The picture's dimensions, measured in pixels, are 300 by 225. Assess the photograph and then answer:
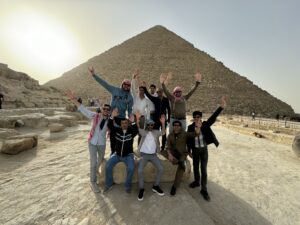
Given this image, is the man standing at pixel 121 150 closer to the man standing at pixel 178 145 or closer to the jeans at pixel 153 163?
the jeans at pixel 153 163

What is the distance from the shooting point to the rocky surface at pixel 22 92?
1494 cm

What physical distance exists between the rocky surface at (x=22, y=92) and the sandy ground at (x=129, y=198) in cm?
1115

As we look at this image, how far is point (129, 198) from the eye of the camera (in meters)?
3.19

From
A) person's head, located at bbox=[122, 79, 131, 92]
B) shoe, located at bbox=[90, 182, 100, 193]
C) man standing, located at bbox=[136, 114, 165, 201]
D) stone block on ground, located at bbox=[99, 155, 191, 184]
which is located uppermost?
person's head, located at bbox=[122, 79, 131, 92]

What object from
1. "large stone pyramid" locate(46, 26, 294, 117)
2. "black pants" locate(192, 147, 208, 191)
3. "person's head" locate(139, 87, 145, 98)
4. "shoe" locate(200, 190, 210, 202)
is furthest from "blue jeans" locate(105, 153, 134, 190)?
"large stone pyramid" locate(46, 26, 294, 117)

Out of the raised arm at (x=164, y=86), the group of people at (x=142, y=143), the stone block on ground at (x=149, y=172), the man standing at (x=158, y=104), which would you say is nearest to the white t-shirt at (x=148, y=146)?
the group of people at (x=142, y=143)

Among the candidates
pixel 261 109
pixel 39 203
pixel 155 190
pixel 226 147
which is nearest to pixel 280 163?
pixel 226 147

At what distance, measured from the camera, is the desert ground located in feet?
9.26

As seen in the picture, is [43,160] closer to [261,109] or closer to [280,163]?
[280,163]

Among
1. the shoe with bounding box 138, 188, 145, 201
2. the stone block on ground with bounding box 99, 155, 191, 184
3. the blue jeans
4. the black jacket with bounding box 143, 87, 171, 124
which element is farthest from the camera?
the black jacket with bounding box 143, 87, 171, 124

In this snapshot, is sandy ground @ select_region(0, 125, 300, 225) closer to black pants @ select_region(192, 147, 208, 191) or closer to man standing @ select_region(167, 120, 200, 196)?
black pants @ select_region(192, 147, 208, 191)

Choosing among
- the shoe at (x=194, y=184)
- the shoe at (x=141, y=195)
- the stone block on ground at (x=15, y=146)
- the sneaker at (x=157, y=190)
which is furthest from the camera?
the stone block on ground at (x=15, y=146)

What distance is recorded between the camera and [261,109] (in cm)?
5534

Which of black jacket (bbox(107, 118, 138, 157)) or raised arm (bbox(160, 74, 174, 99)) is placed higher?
raised arm (bbox(160, 74, 174, 99))
